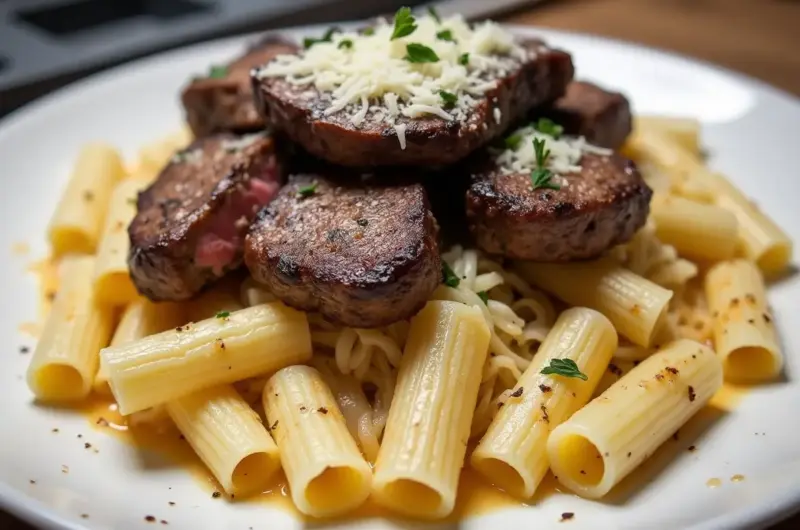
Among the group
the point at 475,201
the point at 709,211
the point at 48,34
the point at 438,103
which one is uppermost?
the point at 438,103

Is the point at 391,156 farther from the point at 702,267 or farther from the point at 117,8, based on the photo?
the point at 117,8

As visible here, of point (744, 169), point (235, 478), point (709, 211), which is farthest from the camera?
point (744, 169)

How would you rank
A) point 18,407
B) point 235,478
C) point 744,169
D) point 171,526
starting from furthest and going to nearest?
point 744,169, point 18,407, point 235,478, point 171,526

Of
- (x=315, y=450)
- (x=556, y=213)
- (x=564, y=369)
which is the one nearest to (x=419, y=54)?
(x=556, y=213)

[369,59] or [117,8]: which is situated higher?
[369,59]

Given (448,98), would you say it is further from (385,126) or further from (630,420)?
(630,420)

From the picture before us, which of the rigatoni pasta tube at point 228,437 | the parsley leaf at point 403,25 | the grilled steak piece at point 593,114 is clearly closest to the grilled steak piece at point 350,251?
the rigatoni pasta tube at point 228,437

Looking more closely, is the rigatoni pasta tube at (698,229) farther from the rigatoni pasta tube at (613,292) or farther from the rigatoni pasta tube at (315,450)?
the rigatoni pasta tube at (315,450)

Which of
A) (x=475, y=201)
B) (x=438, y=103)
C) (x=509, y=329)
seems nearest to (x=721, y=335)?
(x=509, y=329)
